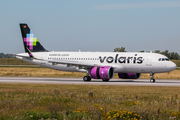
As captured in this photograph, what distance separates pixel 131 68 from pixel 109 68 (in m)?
3.54

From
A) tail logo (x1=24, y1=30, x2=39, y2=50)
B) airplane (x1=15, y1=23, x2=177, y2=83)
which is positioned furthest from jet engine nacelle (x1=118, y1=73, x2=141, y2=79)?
tail logo (x1=24, y1=30, x2=39, y2=50)

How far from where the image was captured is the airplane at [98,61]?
42250mm

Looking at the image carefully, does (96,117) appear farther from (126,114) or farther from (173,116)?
(173,116)

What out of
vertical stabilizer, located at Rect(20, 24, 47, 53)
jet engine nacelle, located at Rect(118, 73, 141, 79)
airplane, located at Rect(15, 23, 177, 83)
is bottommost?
jet engine nacelle, located at Rect(118, 73, 141, 79)

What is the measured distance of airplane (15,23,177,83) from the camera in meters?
42.2

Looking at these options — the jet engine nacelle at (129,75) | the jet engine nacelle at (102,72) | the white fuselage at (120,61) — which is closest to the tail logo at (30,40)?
the white fuselage at (120,61)

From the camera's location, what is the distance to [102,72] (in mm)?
41812

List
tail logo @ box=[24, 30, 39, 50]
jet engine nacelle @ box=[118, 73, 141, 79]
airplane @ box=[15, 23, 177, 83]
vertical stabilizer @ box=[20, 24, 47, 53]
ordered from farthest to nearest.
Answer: tail logo @ box=[24, 30, 39, 50], vertical stabilizer @ box=[20, 24, 47, 53], jet engine nacelle @ box=[118, 73, 141, 79], airplane @ box=[15, 23, 177, 83]

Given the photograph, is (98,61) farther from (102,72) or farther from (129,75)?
(129,75)

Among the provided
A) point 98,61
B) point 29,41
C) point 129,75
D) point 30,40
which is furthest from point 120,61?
point 29,41

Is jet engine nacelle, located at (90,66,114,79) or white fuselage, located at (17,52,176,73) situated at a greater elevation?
white fuselage, located at (17,52,176,73)

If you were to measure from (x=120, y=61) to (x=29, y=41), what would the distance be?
58.9 feet

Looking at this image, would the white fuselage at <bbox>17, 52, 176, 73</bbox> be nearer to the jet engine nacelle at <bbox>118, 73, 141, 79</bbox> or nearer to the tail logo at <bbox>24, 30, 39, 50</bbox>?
the jet engine nacelle at <bbox>118, 73, 141, 79</bbox>

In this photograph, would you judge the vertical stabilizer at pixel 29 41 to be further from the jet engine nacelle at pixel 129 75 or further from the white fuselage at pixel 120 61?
the jet engine nacelle at pixel 129 75
